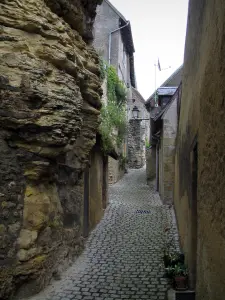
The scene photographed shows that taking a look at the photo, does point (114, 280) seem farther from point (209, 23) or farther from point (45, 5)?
point (45, 5)

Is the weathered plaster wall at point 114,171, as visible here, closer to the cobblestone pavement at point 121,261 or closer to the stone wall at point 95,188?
the cobblestone pavement at point 121,261

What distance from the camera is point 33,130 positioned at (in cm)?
497

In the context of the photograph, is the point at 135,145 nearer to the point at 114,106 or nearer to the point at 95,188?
the point at 114,106

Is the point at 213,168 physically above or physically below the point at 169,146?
below

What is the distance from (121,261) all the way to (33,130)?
3499 millimetres

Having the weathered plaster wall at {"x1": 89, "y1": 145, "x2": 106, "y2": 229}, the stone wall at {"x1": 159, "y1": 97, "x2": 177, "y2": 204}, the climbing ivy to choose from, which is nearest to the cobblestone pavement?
the weathered plaster wall at {"x1": 89, "y1": 145, "x2": 106, "y2": 229}

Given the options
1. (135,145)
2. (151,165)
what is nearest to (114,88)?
(151,165)

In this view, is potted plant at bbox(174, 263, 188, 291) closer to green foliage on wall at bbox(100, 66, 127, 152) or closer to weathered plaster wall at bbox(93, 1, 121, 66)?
green foliage on wall at bbox(100, 66, 127, 152)

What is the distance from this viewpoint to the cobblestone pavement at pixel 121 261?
209 inches

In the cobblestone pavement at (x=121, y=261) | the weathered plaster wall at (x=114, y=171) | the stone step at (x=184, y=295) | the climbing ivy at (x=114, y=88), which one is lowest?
the cobblestone pavement at (x=121, y=261)

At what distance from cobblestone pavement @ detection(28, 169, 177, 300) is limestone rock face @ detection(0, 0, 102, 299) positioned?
51 centimetres

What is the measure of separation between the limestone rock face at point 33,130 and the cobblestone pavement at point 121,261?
20.1 inches

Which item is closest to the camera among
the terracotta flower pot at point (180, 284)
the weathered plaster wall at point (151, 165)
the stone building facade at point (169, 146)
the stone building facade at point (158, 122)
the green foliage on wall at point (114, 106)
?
the terracotta flower pot at point (180, 284)

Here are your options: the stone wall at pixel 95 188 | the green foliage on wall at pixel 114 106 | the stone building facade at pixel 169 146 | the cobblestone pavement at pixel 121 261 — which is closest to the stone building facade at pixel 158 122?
the stone building facade at pixel 169 146
